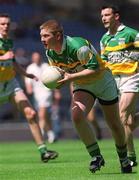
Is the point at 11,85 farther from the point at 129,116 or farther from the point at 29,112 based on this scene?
the point at 129,116

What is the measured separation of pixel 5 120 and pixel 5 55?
46.4 feet

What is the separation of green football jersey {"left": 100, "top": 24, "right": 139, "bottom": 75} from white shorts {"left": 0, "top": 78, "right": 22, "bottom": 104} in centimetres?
247

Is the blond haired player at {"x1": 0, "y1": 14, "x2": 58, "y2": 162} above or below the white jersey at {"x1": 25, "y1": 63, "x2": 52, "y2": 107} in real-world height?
above

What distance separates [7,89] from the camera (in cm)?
1534

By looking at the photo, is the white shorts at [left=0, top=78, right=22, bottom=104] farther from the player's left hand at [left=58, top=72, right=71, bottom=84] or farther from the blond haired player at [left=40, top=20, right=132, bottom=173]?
the player's left hand at [left=58, top=72, right=71, bottom=84]

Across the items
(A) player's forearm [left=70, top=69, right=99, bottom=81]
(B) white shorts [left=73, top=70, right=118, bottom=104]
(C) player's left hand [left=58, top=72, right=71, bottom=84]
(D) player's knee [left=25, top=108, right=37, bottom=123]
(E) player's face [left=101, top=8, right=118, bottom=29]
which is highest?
(C) player's left hand [left=58, top=72, right=71, bottom=84]

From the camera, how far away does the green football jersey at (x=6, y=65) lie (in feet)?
50.5

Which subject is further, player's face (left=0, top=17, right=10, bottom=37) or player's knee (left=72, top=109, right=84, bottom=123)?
player's face (left=0, top=17, right=10, bottom=37)

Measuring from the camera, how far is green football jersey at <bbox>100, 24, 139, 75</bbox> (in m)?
13.4

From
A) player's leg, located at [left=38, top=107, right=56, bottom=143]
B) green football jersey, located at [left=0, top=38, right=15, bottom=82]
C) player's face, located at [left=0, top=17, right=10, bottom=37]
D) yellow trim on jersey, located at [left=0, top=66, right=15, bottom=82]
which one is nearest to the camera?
player's face, located at [left=0, top=17, right=10, bottom=37]

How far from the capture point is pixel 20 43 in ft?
109

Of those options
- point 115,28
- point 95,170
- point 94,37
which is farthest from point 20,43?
point 95,170

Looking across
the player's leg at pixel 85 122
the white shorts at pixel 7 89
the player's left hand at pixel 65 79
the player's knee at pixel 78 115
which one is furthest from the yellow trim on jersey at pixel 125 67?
the player's left hand at pixel 65 79

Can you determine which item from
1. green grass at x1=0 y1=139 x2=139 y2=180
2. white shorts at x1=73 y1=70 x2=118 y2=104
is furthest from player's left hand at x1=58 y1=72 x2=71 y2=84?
green grass at x1=0 y1=139 x2=139 y2=180
